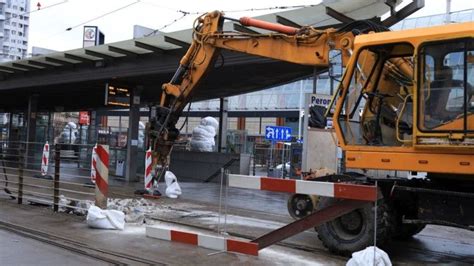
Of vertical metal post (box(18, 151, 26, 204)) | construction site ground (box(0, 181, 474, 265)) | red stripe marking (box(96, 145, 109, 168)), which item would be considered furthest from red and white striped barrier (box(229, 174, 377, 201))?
vertical metal post (box(18, 151, 26, 204))

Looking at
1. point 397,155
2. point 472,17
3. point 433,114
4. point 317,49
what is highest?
point 472,17

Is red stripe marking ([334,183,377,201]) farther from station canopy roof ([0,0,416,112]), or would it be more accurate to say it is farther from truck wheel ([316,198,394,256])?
station canopy roof ([0,0,416,112])

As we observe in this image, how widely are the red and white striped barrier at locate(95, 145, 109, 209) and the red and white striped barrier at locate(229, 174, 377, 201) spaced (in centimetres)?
346

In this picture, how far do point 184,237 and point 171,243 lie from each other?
31 cm

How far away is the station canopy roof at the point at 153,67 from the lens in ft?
50.4

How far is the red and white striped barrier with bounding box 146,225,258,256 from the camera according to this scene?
314 inches

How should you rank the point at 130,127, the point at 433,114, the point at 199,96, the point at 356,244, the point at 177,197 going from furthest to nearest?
the point at 199,96 → the point at 130,127 → the point at 177,197 → the point at 356,244 → the point at 433,114

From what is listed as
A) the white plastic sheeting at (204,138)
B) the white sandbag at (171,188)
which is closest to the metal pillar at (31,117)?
the white plastic sheeting at (204,138)

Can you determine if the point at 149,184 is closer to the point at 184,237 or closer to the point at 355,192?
the point at 184,237

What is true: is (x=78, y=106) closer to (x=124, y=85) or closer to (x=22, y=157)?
(x=124, y=85)

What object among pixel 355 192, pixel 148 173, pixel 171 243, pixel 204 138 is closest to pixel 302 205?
pixel 171 243

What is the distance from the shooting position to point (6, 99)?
37.0m

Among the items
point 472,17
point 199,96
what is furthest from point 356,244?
point 472,17

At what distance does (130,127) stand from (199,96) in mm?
5349
